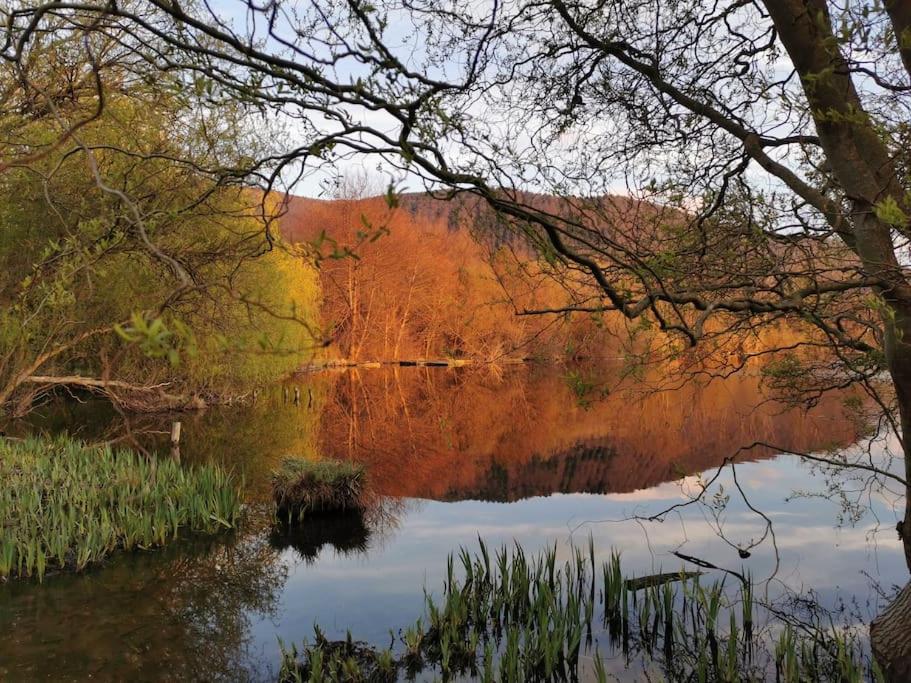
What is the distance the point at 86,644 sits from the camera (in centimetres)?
610

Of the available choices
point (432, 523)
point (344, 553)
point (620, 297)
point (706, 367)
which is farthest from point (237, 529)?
point (620, 297)

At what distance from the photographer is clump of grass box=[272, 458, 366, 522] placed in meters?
10.9

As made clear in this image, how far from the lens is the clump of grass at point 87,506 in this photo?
25.5 ft

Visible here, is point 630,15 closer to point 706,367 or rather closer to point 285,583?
point 706,367

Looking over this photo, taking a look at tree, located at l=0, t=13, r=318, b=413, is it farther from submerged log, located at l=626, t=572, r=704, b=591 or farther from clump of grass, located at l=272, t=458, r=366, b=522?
submerged log, located at l=626, t=572, r=704, b=591

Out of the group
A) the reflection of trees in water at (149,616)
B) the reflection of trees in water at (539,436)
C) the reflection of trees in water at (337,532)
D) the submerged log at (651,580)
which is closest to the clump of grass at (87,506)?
the reflection of trees in water at (149,616)

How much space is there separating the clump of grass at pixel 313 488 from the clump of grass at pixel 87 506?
0.87 metres

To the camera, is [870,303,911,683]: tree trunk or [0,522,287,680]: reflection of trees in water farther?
[0,522,287,680]: reflection of trees in water

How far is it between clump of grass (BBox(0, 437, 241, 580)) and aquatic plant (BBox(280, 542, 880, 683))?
3.19m

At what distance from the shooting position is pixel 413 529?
37.9ft

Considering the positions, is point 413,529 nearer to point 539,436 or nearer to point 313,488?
point 313,488

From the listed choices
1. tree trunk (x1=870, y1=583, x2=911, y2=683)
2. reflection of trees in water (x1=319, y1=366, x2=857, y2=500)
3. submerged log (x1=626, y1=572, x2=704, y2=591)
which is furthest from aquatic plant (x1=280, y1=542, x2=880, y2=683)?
reflection of trees in water (x1=319, y1=366, x2=857, y2=500)

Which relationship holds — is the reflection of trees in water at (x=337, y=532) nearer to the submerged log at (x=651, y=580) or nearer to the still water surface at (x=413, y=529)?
the still water surface at (x=413, y=529)

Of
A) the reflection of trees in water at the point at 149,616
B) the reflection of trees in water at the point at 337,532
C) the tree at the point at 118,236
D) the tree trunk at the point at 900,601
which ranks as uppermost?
the tree at the point at 118,236
